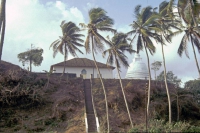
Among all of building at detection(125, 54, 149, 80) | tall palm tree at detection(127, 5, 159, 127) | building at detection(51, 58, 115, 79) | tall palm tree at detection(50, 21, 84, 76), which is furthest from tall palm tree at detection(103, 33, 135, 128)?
building at detection(125, 54, 149, 80)

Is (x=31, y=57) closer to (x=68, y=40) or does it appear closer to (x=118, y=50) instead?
(x=68, y=40)

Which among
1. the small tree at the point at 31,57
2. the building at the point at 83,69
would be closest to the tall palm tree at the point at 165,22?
the building at the point at 83,69

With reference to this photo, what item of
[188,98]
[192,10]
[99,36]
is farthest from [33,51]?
[192,10]

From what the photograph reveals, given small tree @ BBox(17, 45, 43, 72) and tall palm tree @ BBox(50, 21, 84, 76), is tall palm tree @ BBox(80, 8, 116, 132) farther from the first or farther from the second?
small tree @ BBox(17, 45, 43, 72)

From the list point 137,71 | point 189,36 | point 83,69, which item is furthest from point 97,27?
point 137,71

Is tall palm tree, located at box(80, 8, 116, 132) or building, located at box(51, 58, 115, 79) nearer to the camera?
tall palm tree, located at box(80, 8, 116, 132)

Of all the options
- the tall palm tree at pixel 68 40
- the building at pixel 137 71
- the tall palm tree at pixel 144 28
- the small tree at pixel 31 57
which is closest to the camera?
the tall palm tree at pixel 144 28

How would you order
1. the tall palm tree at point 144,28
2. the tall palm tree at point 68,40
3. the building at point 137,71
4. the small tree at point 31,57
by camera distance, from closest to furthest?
1. the tall palm tree at point 144,28
2. the tall palm tree at point 68,40
3. the small tree at point 31,57
4. the building at point 137,71

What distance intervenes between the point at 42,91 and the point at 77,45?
932 centimetres

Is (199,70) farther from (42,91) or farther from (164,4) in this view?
(42,91)

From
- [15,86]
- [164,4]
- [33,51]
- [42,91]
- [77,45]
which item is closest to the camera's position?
[164,4]

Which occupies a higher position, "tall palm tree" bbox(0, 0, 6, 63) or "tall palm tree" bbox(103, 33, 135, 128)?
"tall palm tree" bbox(0, 0, 6, 63)

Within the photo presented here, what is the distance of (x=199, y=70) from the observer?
2169 cm

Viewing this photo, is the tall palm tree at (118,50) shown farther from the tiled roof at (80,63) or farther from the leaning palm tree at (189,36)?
the tiled roof at (80,63)
